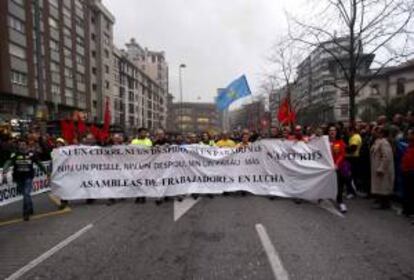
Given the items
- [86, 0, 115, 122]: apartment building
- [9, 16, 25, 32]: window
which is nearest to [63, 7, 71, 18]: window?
[86, 0, 115, 122]: apartment building

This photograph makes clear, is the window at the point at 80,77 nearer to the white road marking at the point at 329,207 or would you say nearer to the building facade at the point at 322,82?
the building facade at the point at 322,82

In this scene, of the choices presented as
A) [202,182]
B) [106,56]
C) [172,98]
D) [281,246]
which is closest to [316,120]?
[106,56]

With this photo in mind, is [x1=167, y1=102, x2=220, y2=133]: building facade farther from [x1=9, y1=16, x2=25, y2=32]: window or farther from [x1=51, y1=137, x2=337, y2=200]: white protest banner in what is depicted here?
[x1=51, y1=137, x2=337, y2=200]: white protest banner

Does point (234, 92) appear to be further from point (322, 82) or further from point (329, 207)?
point (329, 207)

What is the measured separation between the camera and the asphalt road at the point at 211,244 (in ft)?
18.1

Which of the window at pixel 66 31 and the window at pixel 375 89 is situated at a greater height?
the window at pixel 66 31

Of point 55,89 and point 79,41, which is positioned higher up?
point 79,41

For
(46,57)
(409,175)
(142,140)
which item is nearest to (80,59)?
(46,57)

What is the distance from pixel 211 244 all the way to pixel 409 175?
15.2ft

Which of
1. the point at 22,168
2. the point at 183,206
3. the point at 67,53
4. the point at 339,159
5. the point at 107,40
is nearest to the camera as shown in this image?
the point at 22,168

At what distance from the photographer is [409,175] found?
28.6 ft

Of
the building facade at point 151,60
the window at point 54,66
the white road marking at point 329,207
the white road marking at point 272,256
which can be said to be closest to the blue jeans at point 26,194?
the white road marking at point 272,256

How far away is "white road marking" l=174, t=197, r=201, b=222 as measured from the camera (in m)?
9.20

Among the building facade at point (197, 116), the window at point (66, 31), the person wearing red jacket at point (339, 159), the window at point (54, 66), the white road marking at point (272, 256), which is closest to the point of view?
the white road marking at point (272, 256)
